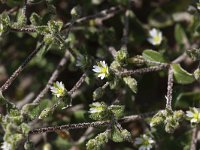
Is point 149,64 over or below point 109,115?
over

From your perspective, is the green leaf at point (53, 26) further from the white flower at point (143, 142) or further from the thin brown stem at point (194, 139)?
the thin brown stem at point (194, 139)

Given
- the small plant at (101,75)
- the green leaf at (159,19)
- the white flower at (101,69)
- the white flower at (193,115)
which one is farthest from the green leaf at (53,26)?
the green leaf at (159,19)

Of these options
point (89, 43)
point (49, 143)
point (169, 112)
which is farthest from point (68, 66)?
point (169, 112)

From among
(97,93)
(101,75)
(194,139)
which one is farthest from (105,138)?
(194,139)

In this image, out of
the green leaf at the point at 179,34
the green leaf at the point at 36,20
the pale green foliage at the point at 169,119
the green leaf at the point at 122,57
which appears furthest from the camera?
the green leaf at the point at 179,34

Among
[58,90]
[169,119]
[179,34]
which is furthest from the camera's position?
[179,34]

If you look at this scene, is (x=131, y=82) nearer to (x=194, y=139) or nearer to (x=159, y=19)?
(x=194, y=139)

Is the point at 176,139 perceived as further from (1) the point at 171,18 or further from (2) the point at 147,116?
(1) the point at 171,18
